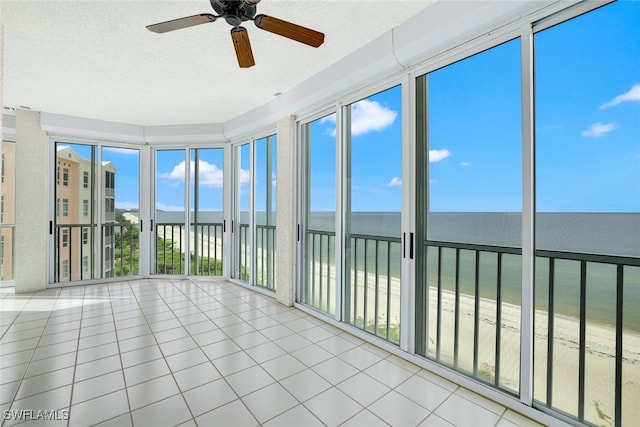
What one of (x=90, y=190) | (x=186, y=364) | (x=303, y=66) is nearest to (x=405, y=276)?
(x=186, y=364)

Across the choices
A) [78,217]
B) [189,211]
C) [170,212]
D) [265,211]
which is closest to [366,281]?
[265,211]

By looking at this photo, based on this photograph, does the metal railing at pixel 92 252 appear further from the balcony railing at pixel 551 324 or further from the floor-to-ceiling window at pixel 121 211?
the balcony railing at pixel 551 324

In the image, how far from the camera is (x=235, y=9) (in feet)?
5.73

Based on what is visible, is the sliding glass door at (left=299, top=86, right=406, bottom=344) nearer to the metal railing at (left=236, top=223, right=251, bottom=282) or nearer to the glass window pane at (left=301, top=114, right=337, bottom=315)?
the glass window pane at (left=301, top=114, right=337, bottom=315)

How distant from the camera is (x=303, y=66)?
2947 mm

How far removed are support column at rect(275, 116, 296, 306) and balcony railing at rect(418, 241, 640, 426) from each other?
185cm

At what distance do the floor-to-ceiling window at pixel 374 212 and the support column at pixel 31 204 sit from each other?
15.4 ft

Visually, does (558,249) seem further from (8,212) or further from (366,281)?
(8,212)

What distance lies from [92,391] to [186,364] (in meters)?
0.60

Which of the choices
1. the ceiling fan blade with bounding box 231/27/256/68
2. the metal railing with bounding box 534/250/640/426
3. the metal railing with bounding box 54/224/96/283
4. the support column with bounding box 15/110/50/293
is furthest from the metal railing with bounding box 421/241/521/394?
the support column with bounding box 15/110/50/293

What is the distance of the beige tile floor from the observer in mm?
1765

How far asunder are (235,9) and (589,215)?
2.48 m

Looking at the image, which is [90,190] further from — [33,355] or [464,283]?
[464,283]

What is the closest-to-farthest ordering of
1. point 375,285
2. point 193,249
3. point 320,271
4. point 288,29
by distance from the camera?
point 288,29 → point 375,285 → point 320,271 → point 193,249
